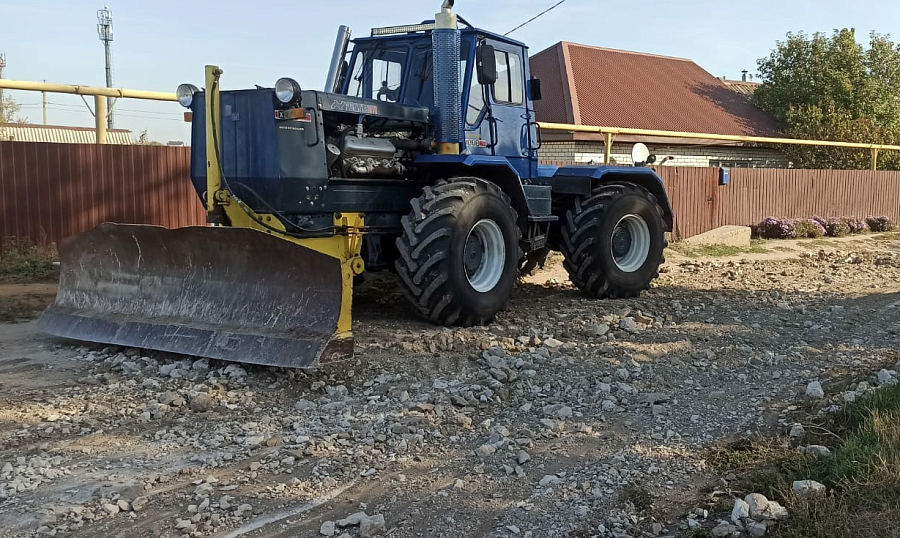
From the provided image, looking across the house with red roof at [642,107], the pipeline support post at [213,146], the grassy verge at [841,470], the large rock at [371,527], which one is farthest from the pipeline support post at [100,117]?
the house with red roof at [642,107]

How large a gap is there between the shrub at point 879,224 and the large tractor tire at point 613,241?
47.3 feet

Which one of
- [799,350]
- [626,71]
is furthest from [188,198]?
[626,71]

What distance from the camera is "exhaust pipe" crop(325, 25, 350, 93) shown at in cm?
821

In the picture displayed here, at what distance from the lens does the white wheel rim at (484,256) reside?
7.36 m

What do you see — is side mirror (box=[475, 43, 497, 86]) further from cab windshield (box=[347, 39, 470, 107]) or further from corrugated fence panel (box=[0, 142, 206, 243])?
corrugated fence panel (box=[0, 142, 206, 243])

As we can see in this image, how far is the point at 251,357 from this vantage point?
566 cm

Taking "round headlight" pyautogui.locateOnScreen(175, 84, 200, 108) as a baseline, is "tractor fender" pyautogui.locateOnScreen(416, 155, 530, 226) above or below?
below

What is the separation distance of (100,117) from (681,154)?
19.0 m

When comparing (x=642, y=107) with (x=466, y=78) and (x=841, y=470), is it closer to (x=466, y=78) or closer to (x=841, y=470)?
(x=466, y=78)

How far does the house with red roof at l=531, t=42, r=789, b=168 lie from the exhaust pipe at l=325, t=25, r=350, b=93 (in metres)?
14.8

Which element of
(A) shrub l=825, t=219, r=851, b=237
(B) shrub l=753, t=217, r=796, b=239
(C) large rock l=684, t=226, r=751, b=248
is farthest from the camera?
(A) shrub l=825, t=219, r=851, b=237

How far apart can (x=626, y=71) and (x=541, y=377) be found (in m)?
23.7

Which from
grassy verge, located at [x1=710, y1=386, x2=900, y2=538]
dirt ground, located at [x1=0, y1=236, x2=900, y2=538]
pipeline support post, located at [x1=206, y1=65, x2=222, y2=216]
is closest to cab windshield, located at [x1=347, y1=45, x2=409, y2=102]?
pipeline support post, located at [x1=206, y1=65, x2=222, y2=216]

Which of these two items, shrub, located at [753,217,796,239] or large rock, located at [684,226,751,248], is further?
shrub, located at [753,217,796,239]
